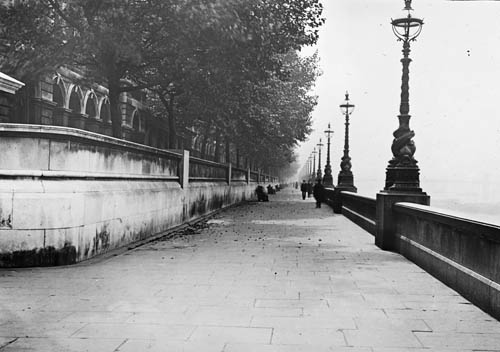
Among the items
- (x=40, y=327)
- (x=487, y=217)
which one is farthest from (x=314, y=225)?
(x=40, y=327)


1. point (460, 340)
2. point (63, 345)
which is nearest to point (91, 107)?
point (63, 345)

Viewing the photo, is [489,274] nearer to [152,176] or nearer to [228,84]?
[152,176]

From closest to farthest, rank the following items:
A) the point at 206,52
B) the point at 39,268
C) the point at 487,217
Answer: the point at 487,217
the point at 39,268
the point at 206,52

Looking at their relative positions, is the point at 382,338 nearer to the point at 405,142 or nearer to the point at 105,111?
the point at 405,142

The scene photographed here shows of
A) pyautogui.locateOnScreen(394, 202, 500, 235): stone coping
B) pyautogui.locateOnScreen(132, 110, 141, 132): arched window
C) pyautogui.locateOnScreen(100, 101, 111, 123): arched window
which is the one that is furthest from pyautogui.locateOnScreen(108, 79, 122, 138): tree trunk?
pyautogui.locateOnScreen(132, 110, 141, 132): arched window

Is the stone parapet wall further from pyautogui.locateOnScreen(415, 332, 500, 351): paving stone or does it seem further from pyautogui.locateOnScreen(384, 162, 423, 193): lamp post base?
pyautogui.locateOnScreen(384, 162, 423, 193): lamp post base

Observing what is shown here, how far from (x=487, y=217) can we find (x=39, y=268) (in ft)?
21.0

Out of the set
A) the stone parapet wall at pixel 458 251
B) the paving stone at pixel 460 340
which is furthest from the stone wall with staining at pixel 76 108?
the paving stone at pixel 460 340

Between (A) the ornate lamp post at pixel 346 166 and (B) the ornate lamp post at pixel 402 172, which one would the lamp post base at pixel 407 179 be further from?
(A) the ornate lamp post at pixel 346 166

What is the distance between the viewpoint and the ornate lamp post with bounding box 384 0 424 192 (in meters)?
11.4

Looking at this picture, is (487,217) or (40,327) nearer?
(40,327)

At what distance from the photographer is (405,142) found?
38.9ft

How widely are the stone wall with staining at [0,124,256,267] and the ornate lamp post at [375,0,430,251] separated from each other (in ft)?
17.7

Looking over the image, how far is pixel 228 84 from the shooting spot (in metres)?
18.5
